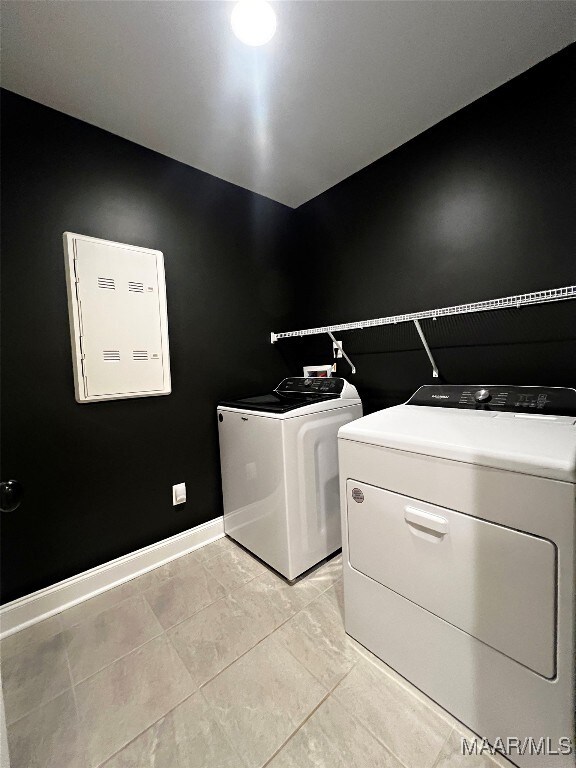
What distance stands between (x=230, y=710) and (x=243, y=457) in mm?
1023

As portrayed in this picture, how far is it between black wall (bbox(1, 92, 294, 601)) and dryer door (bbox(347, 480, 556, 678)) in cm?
125

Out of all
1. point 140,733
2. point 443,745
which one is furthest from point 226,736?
point 443,745

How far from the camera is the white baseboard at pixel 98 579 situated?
4.53 feet

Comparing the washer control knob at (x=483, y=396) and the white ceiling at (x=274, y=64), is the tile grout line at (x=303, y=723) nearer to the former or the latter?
the washer control knob at (x=483, y=396)

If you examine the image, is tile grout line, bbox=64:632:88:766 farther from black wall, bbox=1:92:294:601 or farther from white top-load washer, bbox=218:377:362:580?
white top-load washer, bbox=218:377:362:580

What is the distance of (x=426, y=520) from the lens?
95 centimetres

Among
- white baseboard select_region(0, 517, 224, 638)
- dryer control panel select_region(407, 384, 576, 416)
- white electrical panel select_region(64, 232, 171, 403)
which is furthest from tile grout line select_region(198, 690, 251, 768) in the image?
dryer control panel select_region(407, 384, 576, 416)

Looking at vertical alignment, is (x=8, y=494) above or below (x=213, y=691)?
above

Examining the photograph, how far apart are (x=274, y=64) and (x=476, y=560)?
2052 mm

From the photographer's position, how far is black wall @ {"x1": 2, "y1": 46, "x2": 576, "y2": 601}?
137cm

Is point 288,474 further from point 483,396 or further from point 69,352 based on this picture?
point 69,352

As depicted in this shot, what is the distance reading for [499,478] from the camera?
0.80 meters

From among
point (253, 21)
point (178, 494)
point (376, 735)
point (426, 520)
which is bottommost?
point (376, 735)

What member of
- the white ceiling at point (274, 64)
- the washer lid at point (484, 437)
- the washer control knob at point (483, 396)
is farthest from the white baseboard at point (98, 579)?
the white ceiling at point (274, 64)
